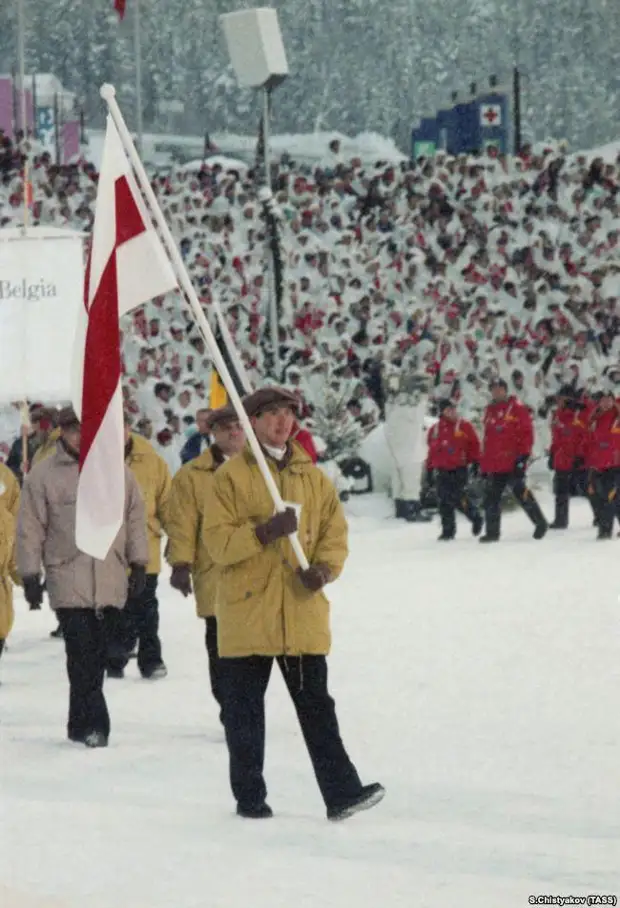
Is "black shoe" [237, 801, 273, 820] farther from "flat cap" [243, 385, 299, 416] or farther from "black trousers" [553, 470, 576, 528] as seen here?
"black trousers" [553, 470, 576, 528]

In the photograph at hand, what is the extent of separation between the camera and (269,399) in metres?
7.01

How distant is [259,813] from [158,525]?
4.35m

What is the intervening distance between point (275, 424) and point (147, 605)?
176 inches

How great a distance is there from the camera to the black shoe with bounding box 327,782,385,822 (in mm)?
7047

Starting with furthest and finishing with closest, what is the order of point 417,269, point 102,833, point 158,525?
point 417,269 → point 158,525 → point 102,833

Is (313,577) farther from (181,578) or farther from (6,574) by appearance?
(6,574)

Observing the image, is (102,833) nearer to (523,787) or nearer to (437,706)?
(523,787)

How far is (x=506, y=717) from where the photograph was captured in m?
9.31

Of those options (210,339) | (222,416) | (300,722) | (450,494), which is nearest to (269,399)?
(210,339)

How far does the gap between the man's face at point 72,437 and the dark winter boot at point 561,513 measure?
13426mm

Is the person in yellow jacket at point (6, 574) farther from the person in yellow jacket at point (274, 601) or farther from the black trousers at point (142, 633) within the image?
the person in yellow jacket at point (274, 601)

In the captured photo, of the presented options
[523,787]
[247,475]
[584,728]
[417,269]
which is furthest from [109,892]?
[417,269]

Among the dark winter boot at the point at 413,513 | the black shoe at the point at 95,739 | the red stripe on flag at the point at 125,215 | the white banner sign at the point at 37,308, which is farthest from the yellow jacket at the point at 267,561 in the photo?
the dark winter boot at the point at 413,513

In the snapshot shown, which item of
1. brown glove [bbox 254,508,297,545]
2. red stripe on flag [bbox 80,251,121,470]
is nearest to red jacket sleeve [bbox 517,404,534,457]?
red stripe on flag [bbox 80,251,121,470]
